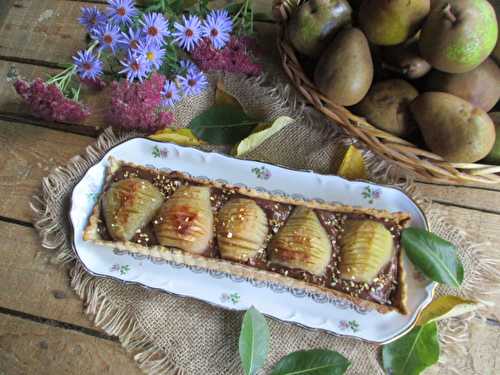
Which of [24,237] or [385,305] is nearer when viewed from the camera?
[385,305]

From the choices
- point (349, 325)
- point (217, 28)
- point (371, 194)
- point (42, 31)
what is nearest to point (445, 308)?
point (349, 325)

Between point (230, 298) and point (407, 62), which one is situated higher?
point (407, 62)

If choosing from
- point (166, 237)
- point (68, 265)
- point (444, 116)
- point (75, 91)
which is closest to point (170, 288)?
point (166, 237)

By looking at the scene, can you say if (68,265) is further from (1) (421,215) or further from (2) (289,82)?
(1) (421,215)

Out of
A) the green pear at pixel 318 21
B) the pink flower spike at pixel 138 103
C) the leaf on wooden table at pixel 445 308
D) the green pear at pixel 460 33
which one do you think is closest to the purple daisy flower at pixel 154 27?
the pink flower spike at pixel 138 103

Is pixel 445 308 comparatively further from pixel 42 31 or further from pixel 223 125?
pixel 42 31

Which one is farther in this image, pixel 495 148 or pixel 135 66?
pixel 135 66
